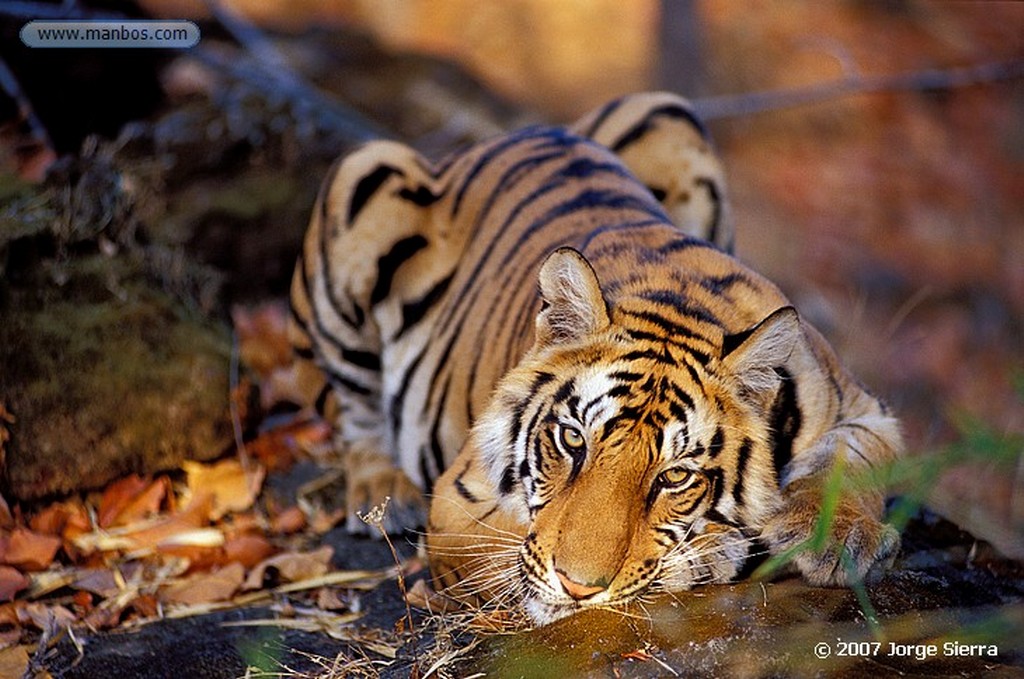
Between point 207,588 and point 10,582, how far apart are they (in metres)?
0.53

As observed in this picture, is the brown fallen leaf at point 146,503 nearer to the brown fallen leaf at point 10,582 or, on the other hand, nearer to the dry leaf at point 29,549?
the dry leaf at point 29,549

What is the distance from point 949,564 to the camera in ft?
10.2

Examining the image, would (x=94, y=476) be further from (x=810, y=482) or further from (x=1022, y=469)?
(x=1022, y=469)

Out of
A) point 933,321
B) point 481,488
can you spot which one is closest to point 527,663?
point 481,488

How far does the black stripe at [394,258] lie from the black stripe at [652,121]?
0.79 m

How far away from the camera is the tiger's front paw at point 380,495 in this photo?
3.90 metres

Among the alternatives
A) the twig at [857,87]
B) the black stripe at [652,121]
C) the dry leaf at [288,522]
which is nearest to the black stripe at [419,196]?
the black stripe at [652,121]

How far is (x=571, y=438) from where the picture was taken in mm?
2639

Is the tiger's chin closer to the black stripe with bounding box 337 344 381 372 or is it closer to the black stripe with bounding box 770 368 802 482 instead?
the black stripe with bounding box 770 368 802 482

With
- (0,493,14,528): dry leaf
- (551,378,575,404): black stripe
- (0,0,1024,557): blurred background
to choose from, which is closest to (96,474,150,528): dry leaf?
(0,493,14,528): dry leaf

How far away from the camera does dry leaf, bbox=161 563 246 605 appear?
3.42 m

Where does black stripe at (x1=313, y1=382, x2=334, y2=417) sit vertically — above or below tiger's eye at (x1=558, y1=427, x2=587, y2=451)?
below

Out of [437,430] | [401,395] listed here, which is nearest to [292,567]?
[437,430]

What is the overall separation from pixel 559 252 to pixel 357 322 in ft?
5.65
